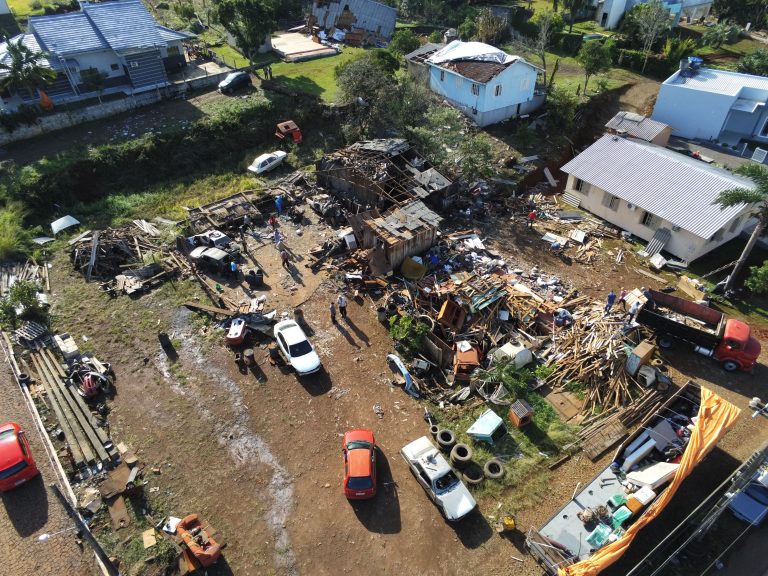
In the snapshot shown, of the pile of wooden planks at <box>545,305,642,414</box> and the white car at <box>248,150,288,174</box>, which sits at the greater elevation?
the white car at <box>248,150,288,174</box>

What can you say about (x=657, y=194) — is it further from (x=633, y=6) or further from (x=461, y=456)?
(x=633, y=6)

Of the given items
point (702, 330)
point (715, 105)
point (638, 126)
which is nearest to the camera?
point (702, 330)

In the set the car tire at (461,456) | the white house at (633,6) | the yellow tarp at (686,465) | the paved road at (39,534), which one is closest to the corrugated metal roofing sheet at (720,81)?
the white house at (633,6)

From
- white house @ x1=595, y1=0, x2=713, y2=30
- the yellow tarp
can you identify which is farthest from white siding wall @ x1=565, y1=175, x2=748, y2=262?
white house @ x1=595, y1=0, x2=713, y2=30

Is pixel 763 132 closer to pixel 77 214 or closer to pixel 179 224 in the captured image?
pixel 179 224

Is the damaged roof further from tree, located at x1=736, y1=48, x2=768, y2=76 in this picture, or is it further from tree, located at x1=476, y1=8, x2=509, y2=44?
tree, located at x1=736, y1=48, x2=768, y2=76

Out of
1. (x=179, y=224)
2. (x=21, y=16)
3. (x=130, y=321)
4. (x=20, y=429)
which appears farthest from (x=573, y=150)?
(x=21, y=16)

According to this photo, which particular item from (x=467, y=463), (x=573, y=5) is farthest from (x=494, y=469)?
(x=573, y=5)
